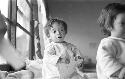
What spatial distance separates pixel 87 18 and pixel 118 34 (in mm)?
6518

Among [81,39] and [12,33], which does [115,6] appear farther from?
[81,39]

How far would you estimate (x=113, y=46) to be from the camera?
994mm

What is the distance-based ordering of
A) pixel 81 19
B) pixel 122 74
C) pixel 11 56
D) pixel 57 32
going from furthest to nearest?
pixel 81 19, pixel 57 32, pixel 122 74, pixel 11 56

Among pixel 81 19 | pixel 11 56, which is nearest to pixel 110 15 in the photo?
pixel 11 56

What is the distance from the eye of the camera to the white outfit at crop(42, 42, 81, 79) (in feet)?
5.75

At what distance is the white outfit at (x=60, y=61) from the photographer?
5.75 feet

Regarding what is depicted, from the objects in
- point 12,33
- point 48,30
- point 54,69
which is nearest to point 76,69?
point 54,69

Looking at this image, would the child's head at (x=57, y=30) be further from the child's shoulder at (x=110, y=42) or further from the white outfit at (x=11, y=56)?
the white outfit at (x=11, y=56)

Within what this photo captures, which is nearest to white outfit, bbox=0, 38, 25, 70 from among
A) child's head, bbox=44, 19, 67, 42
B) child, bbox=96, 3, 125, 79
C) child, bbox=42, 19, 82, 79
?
child, bbox=96, 3, 125, 79

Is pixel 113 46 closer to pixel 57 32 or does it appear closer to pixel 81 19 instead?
pixel 57 32

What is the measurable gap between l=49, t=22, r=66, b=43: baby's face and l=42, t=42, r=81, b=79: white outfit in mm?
41

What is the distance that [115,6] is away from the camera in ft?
3.55

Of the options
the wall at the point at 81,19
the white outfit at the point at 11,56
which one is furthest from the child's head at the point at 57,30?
the wall at the point at 81,19

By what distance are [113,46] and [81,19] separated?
655cm
